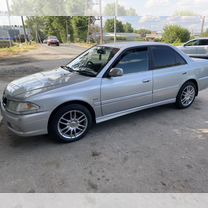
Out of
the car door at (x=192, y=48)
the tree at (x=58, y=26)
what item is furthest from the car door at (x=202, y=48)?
the tree at (x=58, y=26)

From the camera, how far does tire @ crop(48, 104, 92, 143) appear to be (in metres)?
3.34

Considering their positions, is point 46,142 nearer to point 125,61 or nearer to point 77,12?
point 125,61

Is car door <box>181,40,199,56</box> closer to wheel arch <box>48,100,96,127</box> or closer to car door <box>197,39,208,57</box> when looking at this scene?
car door <box>197,39,208,57</box>

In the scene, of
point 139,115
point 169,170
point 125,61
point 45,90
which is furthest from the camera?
point 139,115

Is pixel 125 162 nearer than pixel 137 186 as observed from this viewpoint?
No

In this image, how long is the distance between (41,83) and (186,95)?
3241 mm

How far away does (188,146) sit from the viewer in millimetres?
3408

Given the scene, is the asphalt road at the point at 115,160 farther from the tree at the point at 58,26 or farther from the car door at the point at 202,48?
the tree at the point at 58,26

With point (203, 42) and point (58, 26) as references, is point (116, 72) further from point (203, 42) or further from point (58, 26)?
point (58, 26)

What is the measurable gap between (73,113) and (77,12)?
49.8 feet

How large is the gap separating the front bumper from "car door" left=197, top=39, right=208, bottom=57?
12031mm

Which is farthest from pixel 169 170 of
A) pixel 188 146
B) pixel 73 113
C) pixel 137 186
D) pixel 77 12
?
pixel 77 12

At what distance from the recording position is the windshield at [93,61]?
3809mm

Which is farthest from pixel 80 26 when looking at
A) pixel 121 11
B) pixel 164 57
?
pixel 164 57
